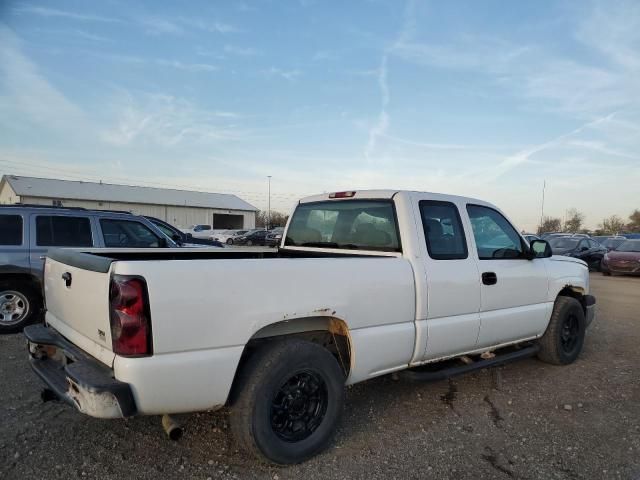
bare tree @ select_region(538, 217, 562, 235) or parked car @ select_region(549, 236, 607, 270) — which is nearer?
parked car @ select_region(549, 236, 607, 270)

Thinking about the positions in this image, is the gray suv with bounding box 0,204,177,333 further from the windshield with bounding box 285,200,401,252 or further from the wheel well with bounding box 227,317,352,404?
the wheel well with bounding box 227,317,352,404

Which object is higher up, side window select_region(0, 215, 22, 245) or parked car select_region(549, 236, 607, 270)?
side window select_region(0, 215, 22, 245)

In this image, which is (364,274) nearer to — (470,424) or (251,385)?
(251,385)

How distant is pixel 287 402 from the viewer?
3.10m

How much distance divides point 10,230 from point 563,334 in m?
7.53

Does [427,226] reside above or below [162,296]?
above

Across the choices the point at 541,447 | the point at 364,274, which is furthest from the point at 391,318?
the point at 541,447

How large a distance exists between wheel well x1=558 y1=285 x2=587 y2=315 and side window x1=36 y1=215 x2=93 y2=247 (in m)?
6.74

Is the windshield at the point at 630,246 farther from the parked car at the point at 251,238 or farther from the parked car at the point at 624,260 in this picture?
the parked car at the point at 251,238

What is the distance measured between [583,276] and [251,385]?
15.8 feet

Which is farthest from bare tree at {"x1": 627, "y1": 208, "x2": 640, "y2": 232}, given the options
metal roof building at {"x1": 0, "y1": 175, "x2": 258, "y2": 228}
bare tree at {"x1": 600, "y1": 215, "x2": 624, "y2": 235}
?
metal roof building at {"x1": 0, "y1": 175, "x2": 258, "y2": 228}

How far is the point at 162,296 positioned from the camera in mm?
2518

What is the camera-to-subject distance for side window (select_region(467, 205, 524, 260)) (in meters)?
4.51

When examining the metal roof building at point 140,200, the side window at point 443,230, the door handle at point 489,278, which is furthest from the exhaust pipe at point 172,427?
the metal roof building at point 140,200
